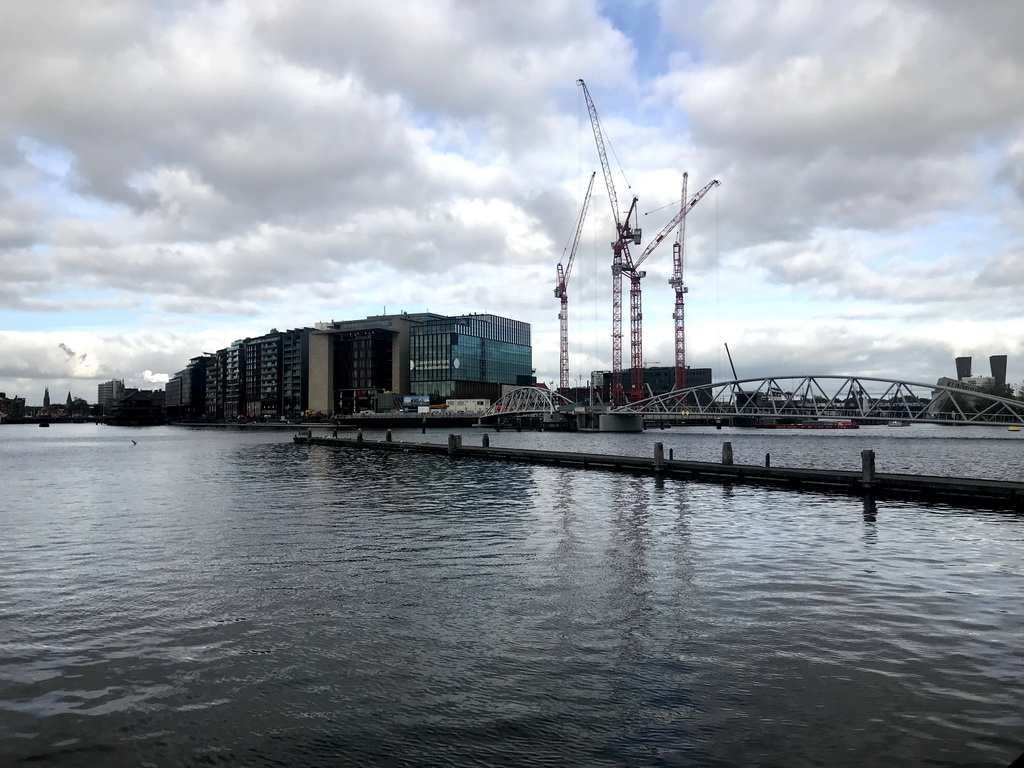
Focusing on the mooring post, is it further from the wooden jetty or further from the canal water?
the canal water

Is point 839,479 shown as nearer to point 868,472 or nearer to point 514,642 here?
point 868,472

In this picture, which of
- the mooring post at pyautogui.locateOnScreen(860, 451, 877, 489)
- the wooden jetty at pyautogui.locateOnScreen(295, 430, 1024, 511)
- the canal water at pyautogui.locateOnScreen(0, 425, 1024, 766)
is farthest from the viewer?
the mooring post at pyautogui.locateOnScreen(860, 451, 877, 489)

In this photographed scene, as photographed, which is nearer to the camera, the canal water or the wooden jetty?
the canal water

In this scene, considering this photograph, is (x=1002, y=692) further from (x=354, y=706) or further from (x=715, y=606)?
(x=354, y=706)

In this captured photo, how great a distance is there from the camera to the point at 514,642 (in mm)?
14922

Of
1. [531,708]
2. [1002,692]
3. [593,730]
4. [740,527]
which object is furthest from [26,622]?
[740,527]

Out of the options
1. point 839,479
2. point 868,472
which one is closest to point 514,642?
point 868,472

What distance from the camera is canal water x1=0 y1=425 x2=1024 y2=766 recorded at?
417 inches

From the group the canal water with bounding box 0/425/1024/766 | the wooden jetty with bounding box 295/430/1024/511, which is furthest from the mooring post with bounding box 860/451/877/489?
the canal water with bounding box 0/425/1024/766

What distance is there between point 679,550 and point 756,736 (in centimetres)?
1508

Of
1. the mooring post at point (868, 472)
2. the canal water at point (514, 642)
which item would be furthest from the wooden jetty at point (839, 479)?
the canal water at point (514, 642)

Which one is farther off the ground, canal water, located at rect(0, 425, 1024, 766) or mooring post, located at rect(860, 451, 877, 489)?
mooring post, located at rect(860, 451, 877, 489)

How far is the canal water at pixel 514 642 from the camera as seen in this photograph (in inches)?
417

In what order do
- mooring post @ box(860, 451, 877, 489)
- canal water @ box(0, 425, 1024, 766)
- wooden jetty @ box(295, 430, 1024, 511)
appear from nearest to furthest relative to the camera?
canal water @ box(0, 425, 1024, 766) → wooden jetty @ box(295, 430, 1024, 511) → mooring post @ box(860, 451, 877, 489)
